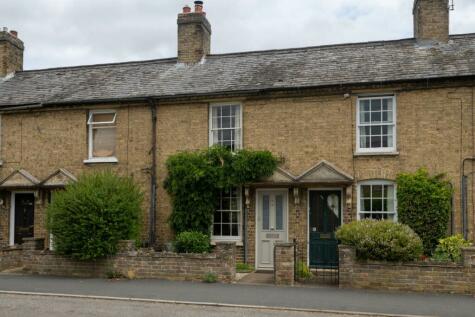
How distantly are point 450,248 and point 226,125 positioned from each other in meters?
7.55

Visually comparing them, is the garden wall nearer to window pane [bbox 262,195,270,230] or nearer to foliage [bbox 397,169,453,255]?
window pane [bbox 262,195,270,230]

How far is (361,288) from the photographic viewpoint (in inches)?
503

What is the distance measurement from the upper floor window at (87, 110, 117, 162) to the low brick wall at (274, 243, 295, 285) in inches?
302

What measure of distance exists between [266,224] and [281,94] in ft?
13.1

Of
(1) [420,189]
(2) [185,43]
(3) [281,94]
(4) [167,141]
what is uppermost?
(2) [185,43]

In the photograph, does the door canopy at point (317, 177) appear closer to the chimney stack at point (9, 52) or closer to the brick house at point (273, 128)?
the brick house at point (273, 128)

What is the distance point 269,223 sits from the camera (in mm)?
16734

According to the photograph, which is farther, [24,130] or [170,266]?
[24,130]

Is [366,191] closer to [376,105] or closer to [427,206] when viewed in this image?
[427,206]

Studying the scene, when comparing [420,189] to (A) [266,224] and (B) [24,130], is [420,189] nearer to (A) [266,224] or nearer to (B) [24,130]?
(A) [266,224]

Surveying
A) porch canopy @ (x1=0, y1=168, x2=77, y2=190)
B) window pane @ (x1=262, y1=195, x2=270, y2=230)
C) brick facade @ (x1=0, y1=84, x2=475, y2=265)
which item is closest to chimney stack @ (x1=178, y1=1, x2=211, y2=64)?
brick facade @ (x1=0, y1=84, x2=475, y2=265)

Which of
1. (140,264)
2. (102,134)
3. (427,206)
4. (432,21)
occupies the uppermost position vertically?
(432,21)

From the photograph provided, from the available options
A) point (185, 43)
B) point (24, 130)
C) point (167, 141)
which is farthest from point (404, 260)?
point (24, 130)

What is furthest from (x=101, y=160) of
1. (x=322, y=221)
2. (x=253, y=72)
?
(x=322, y=221)
